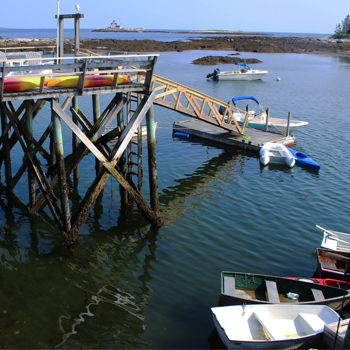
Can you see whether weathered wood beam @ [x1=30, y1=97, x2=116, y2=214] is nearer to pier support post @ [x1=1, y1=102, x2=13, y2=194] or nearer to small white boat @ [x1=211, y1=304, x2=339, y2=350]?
pier support post @ [x1=1, y1=102, x2=13, y2=194]

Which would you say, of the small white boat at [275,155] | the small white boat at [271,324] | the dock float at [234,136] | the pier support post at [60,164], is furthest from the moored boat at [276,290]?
the dock float at [234,136]

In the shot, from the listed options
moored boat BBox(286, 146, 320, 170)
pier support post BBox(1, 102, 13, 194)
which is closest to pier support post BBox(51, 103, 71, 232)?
pier support post BBox(1, 102, 13, 194)

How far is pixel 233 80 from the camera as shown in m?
51.2

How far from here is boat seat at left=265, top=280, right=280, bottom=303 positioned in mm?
8291

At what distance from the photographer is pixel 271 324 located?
24.6 ft

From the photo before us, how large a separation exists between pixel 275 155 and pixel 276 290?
1209 cm

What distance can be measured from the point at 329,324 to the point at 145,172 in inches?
431

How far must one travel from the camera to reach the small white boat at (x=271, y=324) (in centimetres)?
701

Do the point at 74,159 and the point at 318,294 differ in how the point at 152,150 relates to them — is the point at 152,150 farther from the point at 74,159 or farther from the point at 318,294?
the point at 318,294

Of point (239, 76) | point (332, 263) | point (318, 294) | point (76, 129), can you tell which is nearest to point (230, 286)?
point (318, 294)

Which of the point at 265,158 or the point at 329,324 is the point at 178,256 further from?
the point at 265,158

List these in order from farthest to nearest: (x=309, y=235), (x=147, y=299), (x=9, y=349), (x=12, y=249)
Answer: (x=309, y=235), (x=12, y=249), (x=147, y=299), (x=9, y=349)

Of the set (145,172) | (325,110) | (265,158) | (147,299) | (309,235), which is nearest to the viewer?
(147,299)

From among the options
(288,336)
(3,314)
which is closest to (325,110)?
(288,336)
